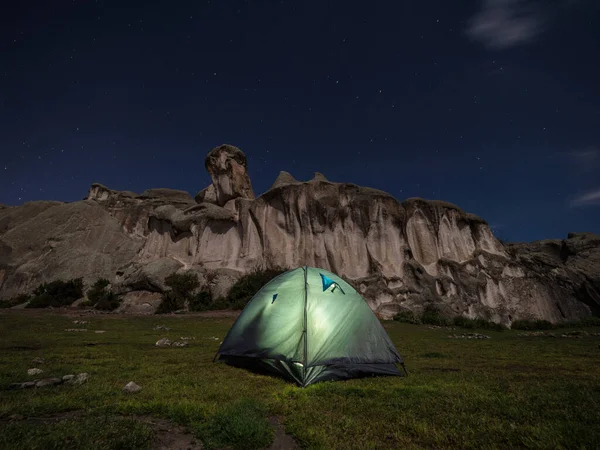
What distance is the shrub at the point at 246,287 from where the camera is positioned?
40.6 m

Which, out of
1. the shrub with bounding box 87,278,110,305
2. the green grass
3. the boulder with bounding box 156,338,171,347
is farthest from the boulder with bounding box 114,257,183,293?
the green grass

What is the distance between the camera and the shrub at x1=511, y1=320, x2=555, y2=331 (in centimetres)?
4203

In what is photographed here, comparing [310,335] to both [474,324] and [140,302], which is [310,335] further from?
[140,302]

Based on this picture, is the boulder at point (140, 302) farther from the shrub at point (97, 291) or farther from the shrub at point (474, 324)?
the shrub at point (474, 324)

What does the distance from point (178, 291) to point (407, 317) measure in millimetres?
28881

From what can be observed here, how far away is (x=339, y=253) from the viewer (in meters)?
48.9

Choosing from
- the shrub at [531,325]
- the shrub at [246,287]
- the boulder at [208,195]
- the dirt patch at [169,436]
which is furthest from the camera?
the boulder at [208,195]

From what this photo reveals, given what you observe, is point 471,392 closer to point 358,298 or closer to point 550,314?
point 358,298

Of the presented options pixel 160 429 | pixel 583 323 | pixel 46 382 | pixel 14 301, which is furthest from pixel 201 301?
→ pixel 583 323

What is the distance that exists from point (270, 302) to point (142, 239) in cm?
6242

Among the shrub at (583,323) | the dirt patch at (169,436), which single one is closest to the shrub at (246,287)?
the dirt patch at (169,436)

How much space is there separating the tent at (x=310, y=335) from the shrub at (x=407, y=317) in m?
29.1

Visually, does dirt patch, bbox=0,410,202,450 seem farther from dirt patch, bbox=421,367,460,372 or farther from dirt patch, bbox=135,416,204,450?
dirt patch, bbox=421,367,460,372

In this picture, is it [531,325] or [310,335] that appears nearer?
[310,335]
